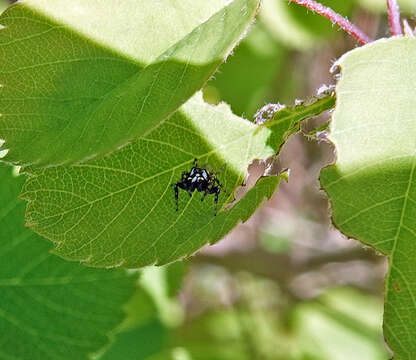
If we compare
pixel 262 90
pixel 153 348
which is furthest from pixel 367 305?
pixel 153 348

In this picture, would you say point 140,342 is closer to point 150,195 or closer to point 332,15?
point 150,195

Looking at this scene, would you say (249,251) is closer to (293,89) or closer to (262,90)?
(262,90)

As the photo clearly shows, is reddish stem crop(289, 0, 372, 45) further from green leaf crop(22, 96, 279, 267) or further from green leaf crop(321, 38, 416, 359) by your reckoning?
green leaf crop(22, 96, 279, 267)

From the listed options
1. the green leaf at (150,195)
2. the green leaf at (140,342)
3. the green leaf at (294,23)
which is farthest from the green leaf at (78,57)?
the green leaf at (294,23)

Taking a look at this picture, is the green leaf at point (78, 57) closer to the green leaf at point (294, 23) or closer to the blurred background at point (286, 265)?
the blurred background at point (286, 265)

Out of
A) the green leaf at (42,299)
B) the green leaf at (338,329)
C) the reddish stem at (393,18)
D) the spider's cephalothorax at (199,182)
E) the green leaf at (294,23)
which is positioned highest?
the reddish stem at (393,18)

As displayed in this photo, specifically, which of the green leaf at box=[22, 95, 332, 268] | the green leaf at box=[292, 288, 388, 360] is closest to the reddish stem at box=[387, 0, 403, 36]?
the green leaf at box=[22, 95, 332, 268]
